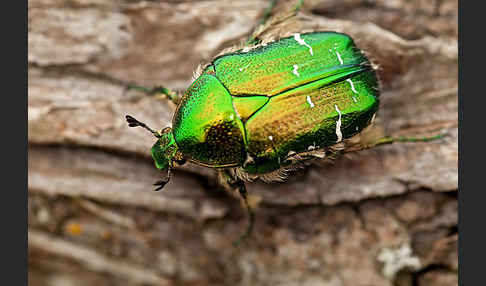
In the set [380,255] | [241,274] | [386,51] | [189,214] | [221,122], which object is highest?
[386,51]

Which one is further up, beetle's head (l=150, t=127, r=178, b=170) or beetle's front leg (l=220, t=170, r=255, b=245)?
beetle's head (l=150, t=127, r=178, b=170)

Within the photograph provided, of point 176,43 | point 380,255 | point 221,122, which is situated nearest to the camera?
point 221,122

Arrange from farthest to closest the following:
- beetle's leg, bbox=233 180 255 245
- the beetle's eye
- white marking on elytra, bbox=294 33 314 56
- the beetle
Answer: beetle's leg, bbox=233 180 255 245 → the beetle's eye → white marking on elytra, bbox=294 33 314 56 → the beetle

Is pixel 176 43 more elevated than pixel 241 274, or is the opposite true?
pixel 176 43

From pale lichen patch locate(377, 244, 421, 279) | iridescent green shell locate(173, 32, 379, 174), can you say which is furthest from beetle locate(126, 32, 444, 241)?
pale lichen patch locate(377, 244, 421, 279)

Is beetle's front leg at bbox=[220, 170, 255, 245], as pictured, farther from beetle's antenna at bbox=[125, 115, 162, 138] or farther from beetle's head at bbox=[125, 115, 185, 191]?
beetle's antenna at bbox=[125, 115, 162, 138]

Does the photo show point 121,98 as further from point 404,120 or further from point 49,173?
point 404,120

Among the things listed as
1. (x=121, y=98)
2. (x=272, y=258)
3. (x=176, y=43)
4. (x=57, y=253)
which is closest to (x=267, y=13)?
(x=176, y=43)
